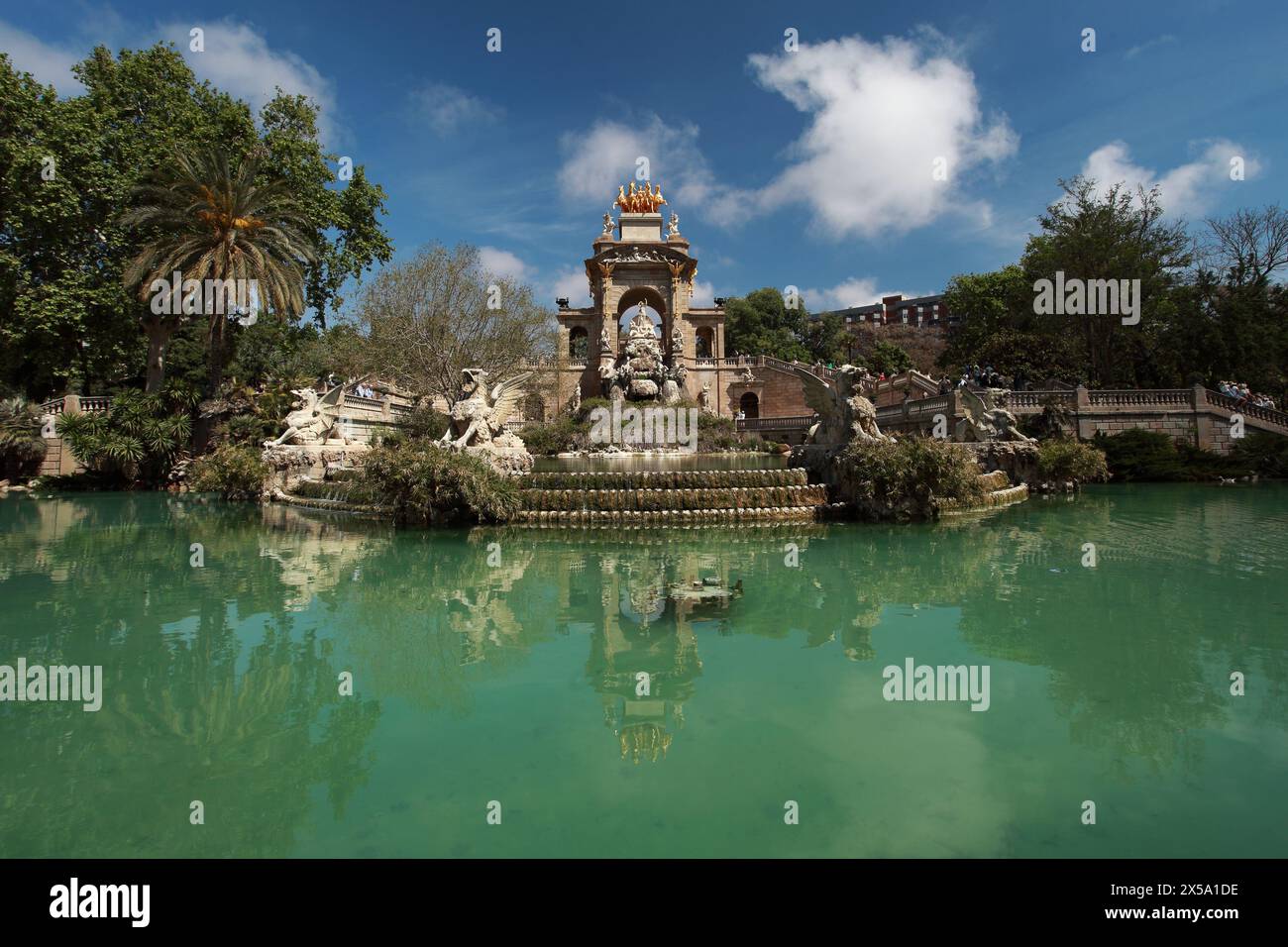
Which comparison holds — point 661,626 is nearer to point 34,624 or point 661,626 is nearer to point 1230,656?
point 1230,656

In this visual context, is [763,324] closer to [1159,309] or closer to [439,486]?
[1159,309]

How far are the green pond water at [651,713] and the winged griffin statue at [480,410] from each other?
6.24m

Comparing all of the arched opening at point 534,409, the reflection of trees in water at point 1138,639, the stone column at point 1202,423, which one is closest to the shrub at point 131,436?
the arched opening at point 534,409

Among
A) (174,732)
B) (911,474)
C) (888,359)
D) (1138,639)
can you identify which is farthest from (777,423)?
(174,732)

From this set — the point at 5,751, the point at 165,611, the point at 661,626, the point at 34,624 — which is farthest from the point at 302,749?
the point at 34,624

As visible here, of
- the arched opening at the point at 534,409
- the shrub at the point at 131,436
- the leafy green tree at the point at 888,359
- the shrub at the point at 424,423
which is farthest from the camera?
the leafy green tree at the point at 888,359

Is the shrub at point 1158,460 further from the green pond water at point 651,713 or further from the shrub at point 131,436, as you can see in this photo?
the shrub at point 131,436

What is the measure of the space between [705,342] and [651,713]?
173ft

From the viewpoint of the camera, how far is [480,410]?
581 inches

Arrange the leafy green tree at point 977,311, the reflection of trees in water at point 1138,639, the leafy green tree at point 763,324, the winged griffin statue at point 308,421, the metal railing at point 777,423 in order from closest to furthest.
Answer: the reflection of trees in water at point 1138,639 < the winged griffin statue at point 308,421 < the metal railing at point 777,423 < the leafy green tree at point 977,311 < the leafy green tree at point 763,324

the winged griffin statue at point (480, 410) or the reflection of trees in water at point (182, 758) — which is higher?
the winged griffin statue at point (480, 410)

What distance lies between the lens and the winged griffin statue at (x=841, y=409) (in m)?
14.1

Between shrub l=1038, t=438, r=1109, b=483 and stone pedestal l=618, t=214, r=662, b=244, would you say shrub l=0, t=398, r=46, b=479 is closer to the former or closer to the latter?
shrub l=1038, t=438, r=1109, b=483

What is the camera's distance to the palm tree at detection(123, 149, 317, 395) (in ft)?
70.6
